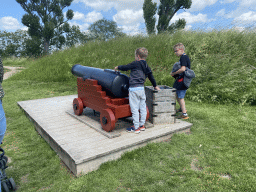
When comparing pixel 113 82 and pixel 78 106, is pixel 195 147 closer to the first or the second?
pixel 113 82

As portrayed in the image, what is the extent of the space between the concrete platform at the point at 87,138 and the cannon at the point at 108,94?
0.98 feet

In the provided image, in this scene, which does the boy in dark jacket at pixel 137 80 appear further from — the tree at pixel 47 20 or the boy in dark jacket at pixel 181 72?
the tree at pixel 47 20

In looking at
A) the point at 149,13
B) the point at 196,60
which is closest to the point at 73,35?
the point at 149,13

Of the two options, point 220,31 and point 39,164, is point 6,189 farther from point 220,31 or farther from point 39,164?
point 220,31

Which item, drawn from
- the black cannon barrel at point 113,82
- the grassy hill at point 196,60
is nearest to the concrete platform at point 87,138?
the black cannon barrel at point 113,82

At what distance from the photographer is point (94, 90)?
156 inches

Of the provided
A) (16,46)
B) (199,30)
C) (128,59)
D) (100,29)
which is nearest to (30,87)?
(128,59)

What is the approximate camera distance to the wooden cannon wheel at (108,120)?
3.47 metres

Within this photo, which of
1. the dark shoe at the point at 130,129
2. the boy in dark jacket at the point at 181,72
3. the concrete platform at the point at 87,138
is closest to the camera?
the concrete platform at the point at 87,138

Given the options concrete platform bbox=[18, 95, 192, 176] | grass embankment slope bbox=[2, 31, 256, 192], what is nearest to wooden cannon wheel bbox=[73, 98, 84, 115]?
concrete platform bbox=[18, 95, 192, 176]

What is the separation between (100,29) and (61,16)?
2438 centimetres

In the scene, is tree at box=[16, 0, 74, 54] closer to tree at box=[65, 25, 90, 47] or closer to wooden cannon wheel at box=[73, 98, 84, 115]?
tree at box=[65, 25, 90, 47]

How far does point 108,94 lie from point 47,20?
3272cm

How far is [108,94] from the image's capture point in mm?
3973
